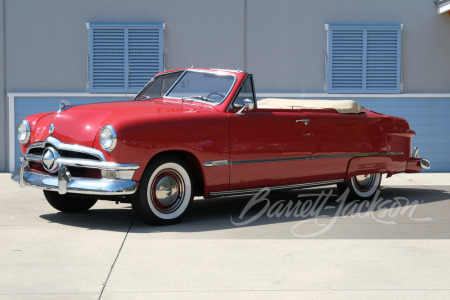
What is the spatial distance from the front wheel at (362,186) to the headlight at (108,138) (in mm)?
3458

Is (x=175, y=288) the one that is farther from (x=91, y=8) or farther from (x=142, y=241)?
(x=91, y=8)

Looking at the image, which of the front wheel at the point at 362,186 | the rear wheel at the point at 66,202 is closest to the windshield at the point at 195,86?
the rear wheel at the point at 66,202

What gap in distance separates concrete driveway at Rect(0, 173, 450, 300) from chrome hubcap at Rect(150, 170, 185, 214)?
8.2 inches

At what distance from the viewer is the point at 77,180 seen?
6375 mm

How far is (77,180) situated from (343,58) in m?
8.11

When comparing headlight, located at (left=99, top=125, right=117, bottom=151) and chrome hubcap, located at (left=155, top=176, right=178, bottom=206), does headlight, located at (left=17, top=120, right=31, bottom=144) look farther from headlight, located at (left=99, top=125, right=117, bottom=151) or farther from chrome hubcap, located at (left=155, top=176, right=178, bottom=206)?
chrome hubcap, located at (left=155, top=176, right=178, bottom=206)

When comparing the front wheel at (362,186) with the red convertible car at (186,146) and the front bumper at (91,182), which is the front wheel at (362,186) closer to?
the red convertible car at (186,146)

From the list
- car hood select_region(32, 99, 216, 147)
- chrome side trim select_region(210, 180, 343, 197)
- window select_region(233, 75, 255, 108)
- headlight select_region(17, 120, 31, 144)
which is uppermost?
window select_region(233, 75, 255, 108)

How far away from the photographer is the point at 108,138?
6238 mm

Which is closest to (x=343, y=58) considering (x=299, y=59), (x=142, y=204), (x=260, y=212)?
Answer: (x=299, y=59)

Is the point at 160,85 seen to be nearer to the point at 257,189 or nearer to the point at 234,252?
the point at 257,189

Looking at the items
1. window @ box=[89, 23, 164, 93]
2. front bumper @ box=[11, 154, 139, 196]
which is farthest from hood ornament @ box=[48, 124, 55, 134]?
window @ box=[89, 23, 164, 93]

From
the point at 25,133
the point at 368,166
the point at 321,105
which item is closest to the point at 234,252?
the point at 25,133

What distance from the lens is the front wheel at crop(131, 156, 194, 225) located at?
649 cm
